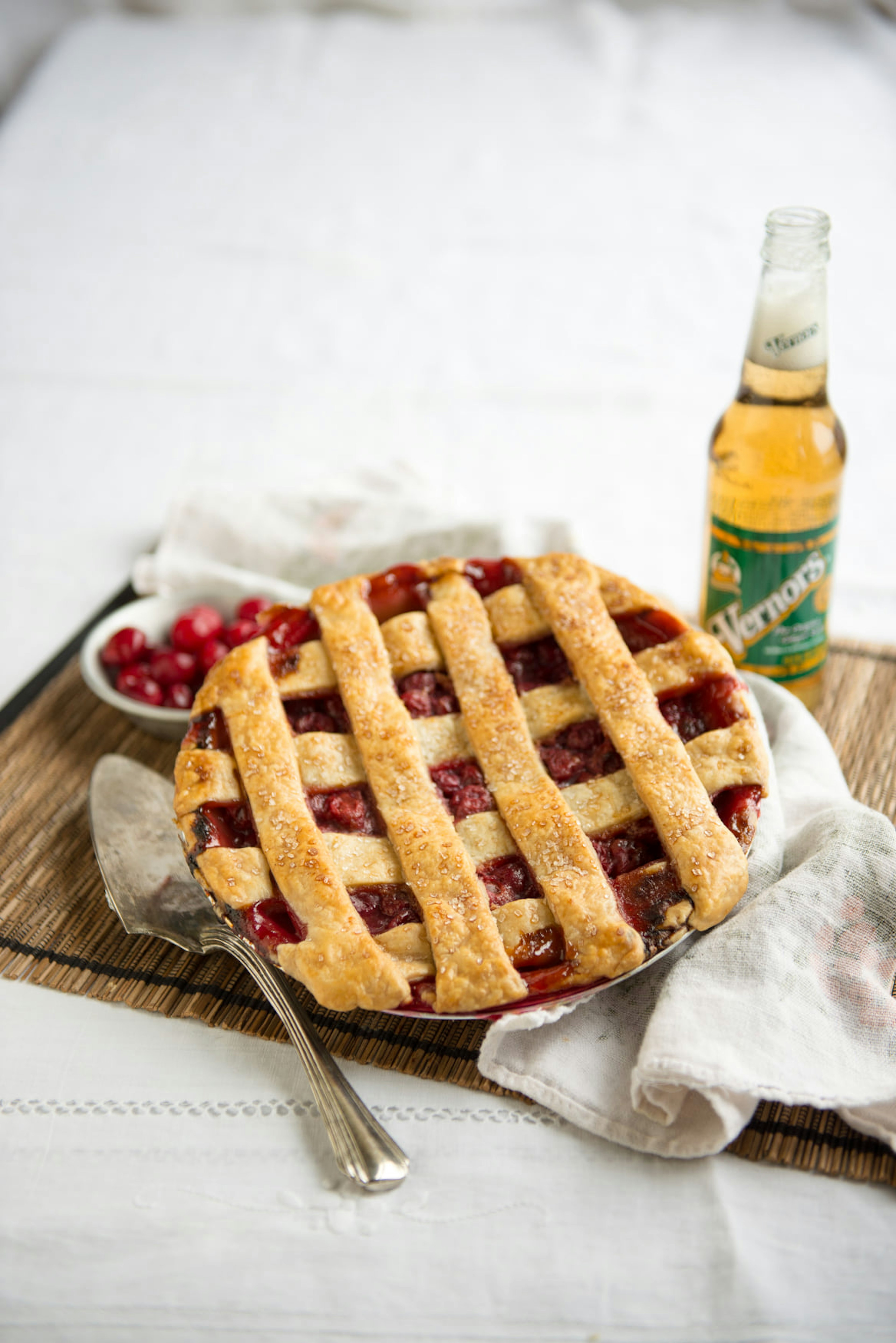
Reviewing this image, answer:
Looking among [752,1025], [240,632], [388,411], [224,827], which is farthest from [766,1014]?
[388,411]

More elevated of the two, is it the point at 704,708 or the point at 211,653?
the point at 704,708

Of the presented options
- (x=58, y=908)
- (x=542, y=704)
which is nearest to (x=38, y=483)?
(x=58, y=908)

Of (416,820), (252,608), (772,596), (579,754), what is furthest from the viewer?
Result: (252,608)

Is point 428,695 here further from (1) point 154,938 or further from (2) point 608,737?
(1) point 154,938

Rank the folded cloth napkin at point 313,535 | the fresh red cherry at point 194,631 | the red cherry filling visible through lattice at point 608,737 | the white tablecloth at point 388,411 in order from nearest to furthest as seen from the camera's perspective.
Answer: the white tablecloth at point 388,411, the red cherry filling visible through lattice at point 608,737, the fresh red cherry at point 194,631, the folded cloth napkin at point 313,535

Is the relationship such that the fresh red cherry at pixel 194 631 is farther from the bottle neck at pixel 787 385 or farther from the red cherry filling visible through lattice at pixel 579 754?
the bottle neck at pixel 787 385

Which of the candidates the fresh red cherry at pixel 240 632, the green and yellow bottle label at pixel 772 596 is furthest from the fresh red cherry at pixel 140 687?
the green and yellow bottle label at pixel 772 596

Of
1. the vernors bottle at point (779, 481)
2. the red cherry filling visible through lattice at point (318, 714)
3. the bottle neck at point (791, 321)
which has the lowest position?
the red cherry filling visible through lattice at point (318, 714)

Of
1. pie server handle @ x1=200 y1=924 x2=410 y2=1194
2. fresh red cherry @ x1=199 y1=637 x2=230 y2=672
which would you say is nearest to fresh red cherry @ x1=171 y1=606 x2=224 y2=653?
fresh red cherry @ x1=199 y1=637 x2=230 y2=672
